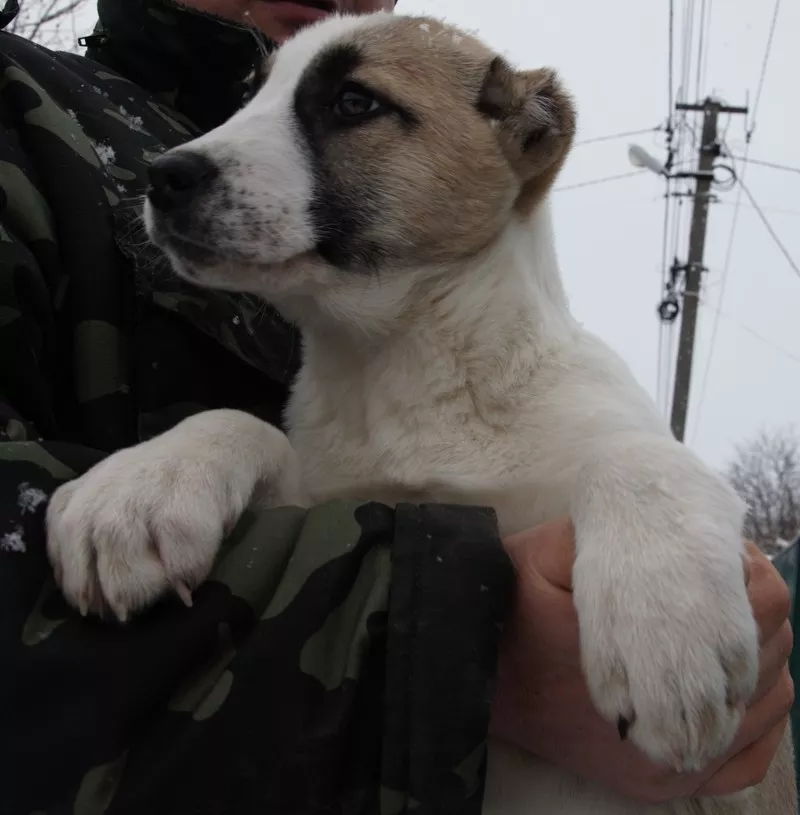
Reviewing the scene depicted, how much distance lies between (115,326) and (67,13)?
998 cm

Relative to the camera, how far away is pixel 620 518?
137cm

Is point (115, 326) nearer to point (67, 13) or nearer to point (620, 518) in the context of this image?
point (620, 518)

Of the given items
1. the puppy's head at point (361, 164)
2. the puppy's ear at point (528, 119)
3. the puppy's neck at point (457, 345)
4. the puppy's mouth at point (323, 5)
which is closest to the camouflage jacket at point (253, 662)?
the puppy's head at point (361, 164)

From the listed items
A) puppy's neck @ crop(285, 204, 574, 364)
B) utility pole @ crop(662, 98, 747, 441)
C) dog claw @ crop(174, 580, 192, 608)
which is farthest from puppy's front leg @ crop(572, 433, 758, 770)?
utility pole @ crop(662, 98, 747, 441)

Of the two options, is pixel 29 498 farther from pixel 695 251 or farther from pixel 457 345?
pixel 695 251

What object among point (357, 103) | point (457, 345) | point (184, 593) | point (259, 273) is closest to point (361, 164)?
point (357, 103)

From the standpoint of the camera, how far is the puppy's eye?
214 cm

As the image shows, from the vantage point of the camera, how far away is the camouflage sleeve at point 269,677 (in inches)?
42.3

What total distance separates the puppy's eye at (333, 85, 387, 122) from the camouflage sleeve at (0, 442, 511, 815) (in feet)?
4.16

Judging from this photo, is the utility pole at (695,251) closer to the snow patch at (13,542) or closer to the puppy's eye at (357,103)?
the puppy's eye at (357,103)

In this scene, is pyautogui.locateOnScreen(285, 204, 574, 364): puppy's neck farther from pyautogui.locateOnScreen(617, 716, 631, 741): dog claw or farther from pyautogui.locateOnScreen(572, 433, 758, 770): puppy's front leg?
pyautogui.locateOnScreen(617, 716, 631, 741): dog claw

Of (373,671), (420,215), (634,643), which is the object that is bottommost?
(373,671)

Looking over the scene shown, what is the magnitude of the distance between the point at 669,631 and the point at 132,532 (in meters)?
0.84

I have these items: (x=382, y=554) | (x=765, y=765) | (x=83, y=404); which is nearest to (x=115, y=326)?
(x=83, y=404)
